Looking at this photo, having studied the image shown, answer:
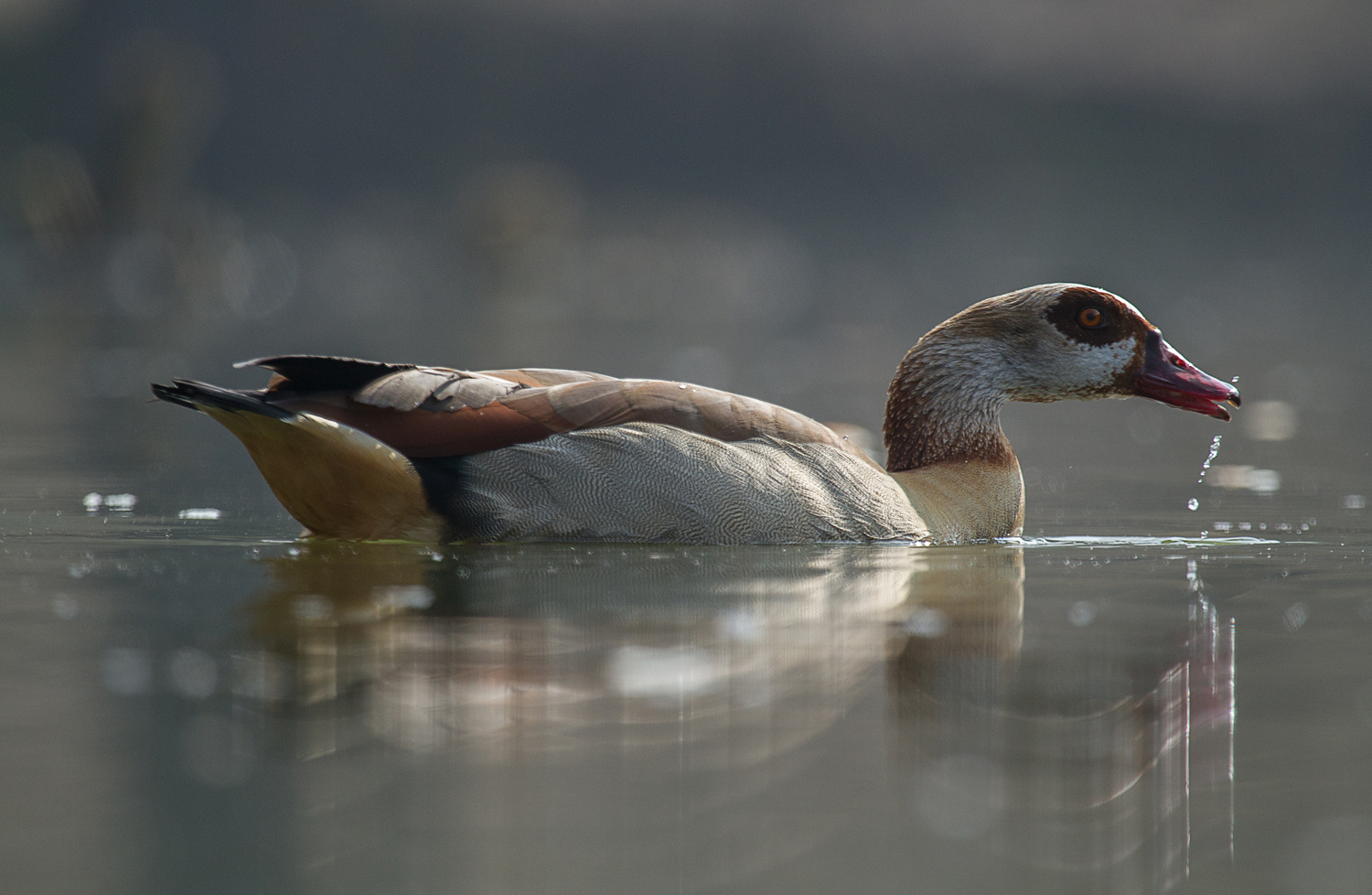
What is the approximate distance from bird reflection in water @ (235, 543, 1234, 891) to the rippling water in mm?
14

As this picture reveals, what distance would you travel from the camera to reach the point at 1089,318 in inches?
300

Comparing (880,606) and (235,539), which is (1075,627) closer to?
(880,606)

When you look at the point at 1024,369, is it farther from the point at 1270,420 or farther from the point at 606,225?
the point at 606,225

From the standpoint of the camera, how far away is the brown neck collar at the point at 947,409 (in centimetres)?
762

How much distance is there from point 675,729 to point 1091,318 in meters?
4.42

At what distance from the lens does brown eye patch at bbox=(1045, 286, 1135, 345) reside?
7.61 metres

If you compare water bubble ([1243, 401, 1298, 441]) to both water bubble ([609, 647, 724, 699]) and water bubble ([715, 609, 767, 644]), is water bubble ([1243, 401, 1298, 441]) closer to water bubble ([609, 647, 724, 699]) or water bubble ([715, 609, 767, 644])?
water bubble ([715, 609, 767, 644])

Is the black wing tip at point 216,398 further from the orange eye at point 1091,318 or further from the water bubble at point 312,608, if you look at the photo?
the orange eye at point 1091,318

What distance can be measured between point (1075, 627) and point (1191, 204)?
57.6m

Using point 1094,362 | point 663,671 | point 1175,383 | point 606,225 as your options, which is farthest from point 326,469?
point 606,225

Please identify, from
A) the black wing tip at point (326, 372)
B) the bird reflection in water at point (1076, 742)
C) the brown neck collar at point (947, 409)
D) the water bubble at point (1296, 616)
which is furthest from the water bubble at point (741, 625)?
the brown neck collar at point (947, 409)

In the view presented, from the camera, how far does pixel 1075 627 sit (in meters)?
5.27

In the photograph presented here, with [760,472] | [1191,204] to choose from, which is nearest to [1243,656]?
→ [760,472]

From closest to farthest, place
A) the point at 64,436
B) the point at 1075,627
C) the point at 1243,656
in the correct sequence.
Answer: the point at 1243,656
the point at 1075,627
the point at 64,436
